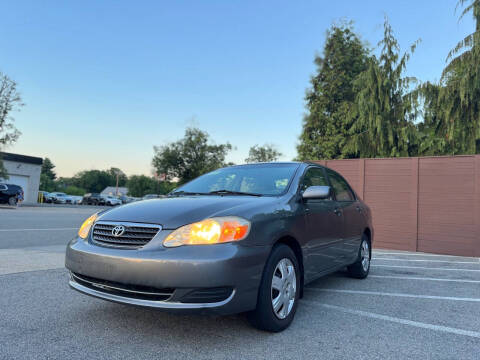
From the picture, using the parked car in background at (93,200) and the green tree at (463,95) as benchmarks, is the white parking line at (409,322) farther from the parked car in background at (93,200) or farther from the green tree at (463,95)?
the parked car in background at (93,200)

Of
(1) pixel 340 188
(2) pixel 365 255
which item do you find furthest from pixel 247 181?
(2) pixel 365 255

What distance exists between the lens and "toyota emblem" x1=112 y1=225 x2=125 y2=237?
2939 millimetres

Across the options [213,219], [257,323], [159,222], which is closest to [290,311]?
[257,323]

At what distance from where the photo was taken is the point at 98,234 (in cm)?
313

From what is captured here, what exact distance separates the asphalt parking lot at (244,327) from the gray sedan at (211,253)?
32cm

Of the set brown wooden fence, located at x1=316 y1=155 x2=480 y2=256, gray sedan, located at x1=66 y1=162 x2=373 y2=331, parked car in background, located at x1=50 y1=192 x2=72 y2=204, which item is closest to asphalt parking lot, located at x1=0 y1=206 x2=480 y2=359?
gray sedan, located at x1=66 y1=162 x2=373 y2=331

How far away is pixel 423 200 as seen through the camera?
1001cm

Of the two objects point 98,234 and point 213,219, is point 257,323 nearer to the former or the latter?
point 213,219

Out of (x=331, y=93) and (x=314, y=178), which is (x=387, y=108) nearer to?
A: (x=331, y=93)

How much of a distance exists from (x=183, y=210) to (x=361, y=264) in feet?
11.8

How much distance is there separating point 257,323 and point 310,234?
114cm

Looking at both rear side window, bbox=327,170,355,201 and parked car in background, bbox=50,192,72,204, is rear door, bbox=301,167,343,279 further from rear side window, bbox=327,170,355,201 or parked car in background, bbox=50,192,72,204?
parked car in background, bbox=50,192,72,204

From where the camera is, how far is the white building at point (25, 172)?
37312 millimetres

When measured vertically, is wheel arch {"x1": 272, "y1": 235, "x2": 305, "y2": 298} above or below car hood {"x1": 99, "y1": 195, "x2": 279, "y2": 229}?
below
